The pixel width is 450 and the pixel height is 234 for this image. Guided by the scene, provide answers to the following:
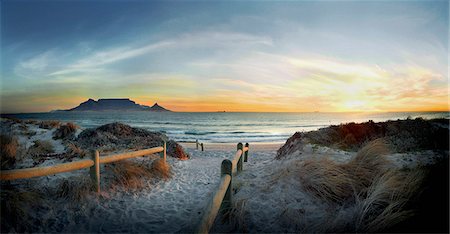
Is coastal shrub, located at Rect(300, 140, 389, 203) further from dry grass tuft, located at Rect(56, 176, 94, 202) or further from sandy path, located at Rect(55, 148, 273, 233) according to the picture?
dry grass tuft, located at Rect(56, 176, 94, 202)

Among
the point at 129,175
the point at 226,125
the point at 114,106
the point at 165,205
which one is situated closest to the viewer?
the point at 165,205

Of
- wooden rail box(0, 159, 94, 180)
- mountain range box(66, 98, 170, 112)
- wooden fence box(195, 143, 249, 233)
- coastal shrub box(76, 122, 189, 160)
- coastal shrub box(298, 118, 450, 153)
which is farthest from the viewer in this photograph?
mountain range box(66, 98, 170, 112)

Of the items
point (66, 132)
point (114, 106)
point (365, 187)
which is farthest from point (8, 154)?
point (114, 106)

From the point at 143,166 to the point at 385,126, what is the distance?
9.71 meters

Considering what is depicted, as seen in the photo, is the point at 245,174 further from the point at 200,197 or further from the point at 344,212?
the point at 344,212

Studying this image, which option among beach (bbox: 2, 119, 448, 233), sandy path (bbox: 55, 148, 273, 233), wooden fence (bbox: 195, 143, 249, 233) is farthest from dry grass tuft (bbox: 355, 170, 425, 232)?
sandy path (bbox: 55, 148, 273, 233)

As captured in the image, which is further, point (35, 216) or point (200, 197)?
point (200, 197)

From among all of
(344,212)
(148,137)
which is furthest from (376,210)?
(148,137)

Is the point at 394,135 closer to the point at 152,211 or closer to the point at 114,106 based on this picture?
the point at 152,211

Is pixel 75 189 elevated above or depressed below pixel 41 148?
below

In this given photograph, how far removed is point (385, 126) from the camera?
10.2 m

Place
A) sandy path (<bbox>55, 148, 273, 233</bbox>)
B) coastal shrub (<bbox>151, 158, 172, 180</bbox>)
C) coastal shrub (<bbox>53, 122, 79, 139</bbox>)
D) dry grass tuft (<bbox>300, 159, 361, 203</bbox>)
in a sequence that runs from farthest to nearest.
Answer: coastal shrub (<bbox>53, 122, 79, 139</bbox>), coastal shrub (<bbox>151, 158, 172, 180</bbox>), dry grass tuft (<bbox>300, 159, 361, 203</bbox>), sandy path (<bbox>55, 148, 273, 233</bbox>)

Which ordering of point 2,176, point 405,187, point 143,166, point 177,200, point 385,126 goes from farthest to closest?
point 385,126
point 143,166
point 177,200
point 405,187
point 2,176

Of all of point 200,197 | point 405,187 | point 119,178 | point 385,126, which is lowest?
point 200,197
